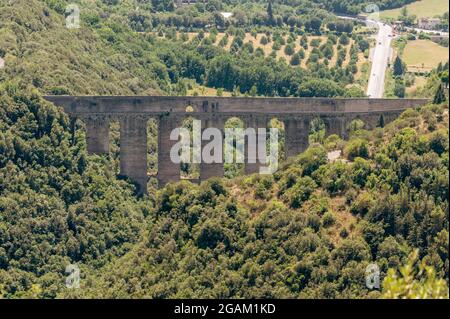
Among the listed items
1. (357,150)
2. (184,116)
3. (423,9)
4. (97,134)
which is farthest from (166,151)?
(423,9)

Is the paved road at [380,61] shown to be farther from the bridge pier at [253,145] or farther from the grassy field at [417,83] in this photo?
the bridge pier at [253,145]

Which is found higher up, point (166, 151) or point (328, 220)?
point (328, 220)

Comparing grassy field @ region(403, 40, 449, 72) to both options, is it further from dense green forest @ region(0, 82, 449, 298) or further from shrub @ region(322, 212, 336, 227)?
shrub @ region(322, 212, 336, 227)

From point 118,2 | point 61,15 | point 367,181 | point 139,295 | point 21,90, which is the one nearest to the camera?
point 139,295

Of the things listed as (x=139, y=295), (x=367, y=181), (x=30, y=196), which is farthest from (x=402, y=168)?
(x=30, y=196)

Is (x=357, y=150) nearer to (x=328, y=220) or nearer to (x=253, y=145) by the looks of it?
(x=328, y=220)

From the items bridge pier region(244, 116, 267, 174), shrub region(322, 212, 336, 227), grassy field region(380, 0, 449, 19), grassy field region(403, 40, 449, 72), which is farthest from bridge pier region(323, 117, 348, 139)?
grassy field region(380, 0, 449, 19)

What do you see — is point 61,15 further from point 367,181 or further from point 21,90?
point 367,181
